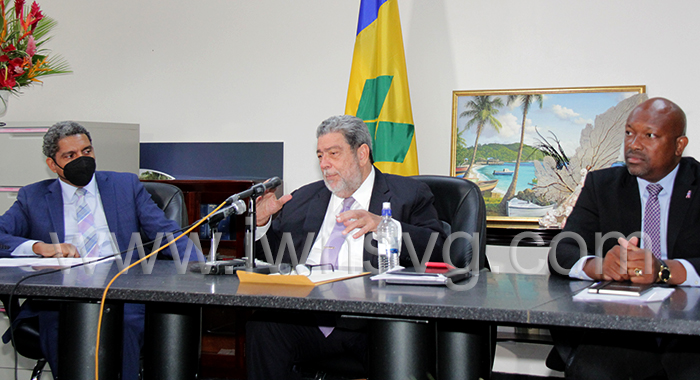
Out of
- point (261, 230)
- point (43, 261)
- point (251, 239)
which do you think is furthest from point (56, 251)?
point (251, 239)

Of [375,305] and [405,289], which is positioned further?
[405,289]

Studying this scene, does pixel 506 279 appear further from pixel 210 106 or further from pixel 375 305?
pixel 210 106

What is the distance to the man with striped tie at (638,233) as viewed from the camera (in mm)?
1476

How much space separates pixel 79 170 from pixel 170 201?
0.39m

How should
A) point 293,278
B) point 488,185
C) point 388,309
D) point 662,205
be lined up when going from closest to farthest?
point 388,309 < point 293,278 < point 662,205 < point 488,185

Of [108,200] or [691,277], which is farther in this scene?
[108,200]

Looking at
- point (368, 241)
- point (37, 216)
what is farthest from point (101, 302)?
point (37, 216)

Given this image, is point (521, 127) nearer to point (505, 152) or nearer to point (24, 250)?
point (505, 152)

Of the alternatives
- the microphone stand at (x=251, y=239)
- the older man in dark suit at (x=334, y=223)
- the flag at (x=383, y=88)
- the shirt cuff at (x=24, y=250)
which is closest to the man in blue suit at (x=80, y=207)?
the shirt cuff at (x=24, y=250)

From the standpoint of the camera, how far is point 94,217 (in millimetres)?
2479

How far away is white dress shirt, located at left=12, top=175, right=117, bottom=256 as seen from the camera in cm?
243

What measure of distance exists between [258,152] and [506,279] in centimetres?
239

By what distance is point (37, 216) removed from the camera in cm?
235

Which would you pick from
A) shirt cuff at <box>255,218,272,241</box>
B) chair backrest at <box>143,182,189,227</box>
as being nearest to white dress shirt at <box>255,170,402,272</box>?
shirt cuff at <box>255,218,272,241</box>
